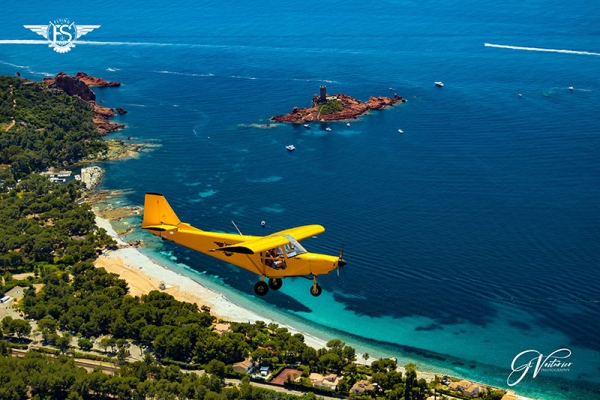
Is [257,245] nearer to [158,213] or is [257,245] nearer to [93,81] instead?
[158,213]

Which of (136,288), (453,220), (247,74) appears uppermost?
(247,74)

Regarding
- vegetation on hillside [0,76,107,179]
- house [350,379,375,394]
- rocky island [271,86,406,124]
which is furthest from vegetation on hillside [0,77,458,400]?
rocky island [271,86,406,124]

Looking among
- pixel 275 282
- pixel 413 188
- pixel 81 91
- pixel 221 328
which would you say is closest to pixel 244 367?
pixel 221 328

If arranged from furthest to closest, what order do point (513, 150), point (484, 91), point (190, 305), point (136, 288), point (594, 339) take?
point (484, 91) < point (513, 150) < point (136, 288) < point (190, 305) < point (594, 339)

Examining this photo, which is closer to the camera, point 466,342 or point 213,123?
point 466,342

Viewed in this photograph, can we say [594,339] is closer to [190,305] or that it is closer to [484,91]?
[190,305]

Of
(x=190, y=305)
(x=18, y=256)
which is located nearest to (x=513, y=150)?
(x=190, y=305)

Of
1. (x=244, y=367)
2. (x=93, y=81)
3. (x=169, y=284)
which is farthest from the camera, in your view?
(x=93, y=81)
